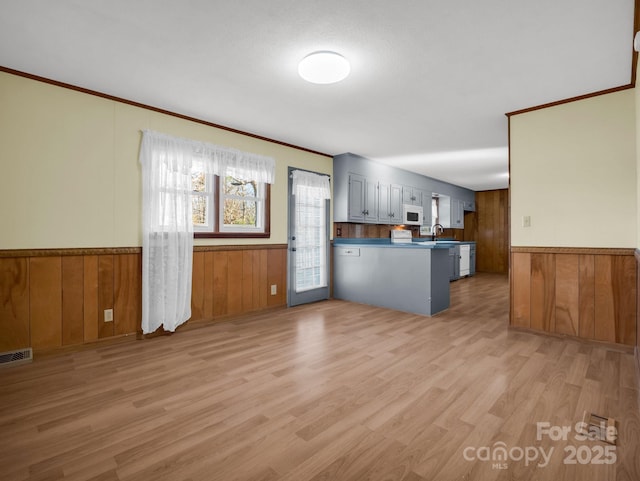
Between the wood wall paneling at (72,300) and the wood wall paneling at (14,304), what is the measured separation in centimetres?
25

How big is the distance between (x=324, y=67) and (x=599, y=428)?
278 centimetres

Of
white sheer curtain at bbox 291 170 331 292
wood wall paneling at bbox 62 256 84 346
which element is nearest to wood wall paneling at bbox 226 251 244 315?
white sheer curtain at bbox 291 170 331 292

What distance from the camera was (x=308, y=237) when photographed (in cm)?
498

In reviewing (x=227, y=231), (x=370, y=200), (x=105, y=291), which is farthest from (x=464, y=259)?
(x=105, y=291)

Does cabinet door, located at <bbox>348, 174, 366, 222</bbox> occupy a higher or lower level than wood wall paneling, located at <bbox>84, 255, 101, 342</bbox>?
higher

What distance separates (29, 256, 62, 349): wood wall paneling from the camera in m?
2.73

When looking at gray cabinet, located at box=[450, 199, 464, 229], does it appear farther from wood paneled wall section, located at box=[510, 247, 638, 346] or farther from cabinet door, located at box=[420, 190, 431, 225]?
wood paneled wall section, located at box=[510, 247, 638, 346]

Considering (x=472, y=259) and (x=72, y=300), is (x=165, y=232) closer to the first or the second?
(x=72, y=300)

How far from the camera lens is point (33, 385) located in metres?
2.29

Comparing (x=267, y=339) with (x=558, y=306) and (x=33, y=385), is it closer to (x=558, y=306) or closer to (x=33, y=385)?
(x=33, y=385)

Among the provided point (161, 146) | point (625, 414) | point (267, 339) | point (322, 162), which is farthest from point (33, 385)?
point (322, 162)

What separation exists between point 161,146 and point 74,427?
2584 millimetres

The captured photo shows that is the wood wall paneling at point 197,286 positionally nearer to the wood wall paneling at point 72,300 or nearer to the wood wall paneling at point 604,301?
the wood wall paneling at point 72,300

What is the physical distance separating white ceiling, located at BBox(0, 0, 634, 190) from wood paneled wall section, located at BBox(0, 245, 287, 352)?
5.07ft
